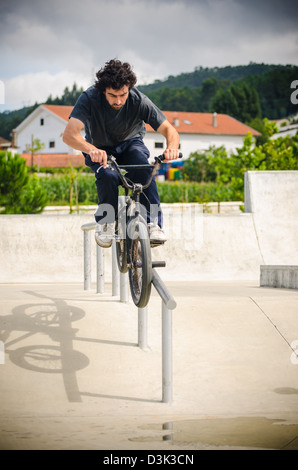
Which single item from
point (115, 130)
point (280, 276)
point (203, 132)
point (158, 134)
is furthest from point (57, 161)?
point (115, 130)

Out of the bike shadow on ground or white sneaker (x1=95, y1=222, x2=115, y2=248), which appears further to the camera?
white sneaker (x1=95, y1=222, x2=115, y2=248)

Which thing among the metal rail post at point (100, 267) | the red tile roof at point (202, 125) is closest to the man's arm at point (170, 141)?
the metal rail post at point (100, 267)

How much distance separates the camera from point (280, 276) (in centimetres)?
933

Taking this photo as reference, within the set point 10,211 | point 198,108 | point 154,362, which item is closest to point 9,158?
point 10,211

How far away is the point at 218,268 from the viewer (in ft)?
40.1

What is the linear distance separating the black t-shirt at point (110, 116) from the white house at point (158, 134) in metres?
59.6

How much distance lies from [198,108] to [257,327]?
123 m

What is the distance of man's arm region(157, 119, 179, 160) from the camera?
520cm

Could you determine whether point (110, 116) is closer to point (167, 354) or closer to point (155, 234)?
point (155, 234)

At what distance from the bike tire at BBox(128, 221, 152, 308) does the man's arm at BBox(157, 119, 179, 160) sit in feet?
2.32

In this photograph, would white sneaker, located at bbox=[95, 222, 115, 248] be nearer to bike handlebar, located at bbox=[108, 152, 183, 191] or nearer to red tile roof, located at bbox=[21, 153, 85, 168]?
bike handlebar, located at bbox=[108, 152, 183, 191]

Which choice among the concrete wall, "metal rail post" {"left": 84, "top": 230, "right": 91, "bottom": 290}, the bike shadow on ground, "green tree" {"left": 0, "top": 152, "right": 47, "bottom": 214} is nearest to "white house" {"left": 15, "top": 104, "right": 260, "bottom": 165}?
"green tree" {"left": 0, "top": 152, "right": 47, "bottom": 214}

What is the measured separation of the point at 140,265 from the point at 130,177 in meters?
1.00
